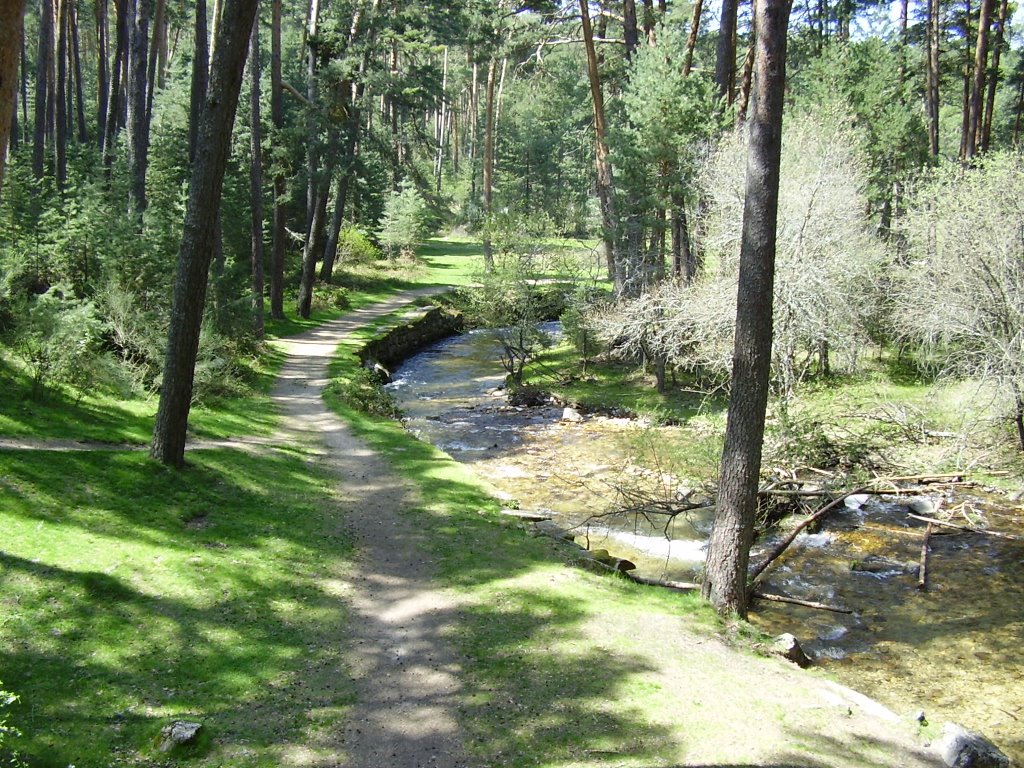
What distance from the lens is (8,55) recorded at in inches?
148

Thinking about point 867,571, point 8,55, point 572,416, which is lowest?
point 867,571

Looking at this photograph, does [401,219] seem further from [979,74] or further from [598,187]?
[979,74]

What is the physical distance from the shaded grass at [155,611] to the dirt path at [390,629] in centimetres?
27

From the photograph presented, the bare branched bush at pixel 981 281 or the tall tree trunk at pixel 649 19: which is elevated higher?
the tall tree trunk at pixel 649 19

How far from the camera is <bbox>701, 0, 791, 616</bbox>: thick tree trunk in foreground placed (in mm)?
7906

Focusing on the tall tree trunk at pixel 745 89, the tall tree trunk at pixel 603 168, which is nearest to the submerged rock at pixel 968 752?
the tall tree trunk at pixel 745 89

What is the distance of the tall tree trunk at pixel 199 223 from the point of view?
30.9ft

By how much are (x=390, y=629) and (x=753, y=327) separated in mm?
4860

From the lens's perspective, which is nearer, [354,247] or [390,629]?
[390,629]

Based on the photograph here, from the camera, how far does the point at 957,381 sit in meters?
15.8

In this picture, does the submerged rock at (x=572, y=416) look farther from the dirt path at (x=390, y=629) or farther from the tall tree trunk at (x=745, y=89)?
the tall tree trunk at (x=745, y=89)

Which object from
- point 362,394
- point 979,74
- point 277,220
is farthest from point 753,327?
point 277,220

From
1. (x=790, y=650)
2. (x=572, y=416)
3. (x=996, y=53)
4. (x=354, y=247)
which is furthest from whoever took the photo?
(x=354, y=247)

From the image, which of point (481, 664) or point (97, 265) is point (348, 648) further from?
point (97, 265)
